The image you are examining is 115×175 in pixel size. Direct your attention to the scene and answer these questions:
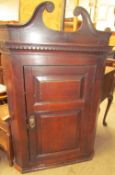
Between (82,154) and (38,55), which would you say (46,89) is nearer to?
(38,55)

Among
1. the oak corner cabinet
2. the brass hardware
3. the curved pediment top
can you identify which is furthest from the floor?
the curved pediment top

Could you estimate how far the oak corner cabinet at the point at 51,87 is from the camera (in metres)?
1.18

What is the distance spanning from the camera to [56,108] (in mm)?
1414

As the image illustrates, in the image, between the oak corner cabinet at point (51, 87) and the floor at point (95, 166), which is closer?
the oak corner cabinet at point (51, 87)

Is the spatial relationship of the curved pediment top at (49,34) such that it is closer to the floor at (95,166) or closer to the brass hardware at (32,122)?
the brass hardware at (32,122)

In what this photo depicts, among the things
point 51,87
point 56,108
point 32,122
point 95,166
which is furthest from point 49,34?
point 95,166

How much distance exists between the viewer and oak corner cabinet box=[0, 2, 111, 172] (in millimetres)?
1177

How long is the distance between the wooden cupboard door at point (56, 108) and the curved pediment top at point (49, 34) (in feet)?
0.60

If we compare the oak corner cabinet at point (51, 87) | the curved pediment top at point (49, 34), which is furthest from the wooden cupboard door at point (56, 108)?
the curved pediment top at point (49, 34)

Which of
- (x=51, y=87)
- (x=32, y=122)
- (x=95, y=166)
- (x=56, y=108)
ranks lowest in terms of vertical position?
(x=95, y=166)

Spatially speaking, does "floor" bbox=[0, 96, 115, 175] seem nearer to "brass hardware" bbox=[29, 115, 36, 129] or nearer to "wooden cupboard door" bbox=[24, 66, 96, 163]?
"wooden cupboard door" bbox=[24, 66, 96, 163]

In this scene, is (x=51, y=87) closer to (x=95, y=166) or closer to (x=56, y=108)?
(x=56, y=108)

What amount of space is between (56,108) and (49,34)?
56 centimetres

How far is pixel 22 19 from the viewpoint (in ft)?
5.36
